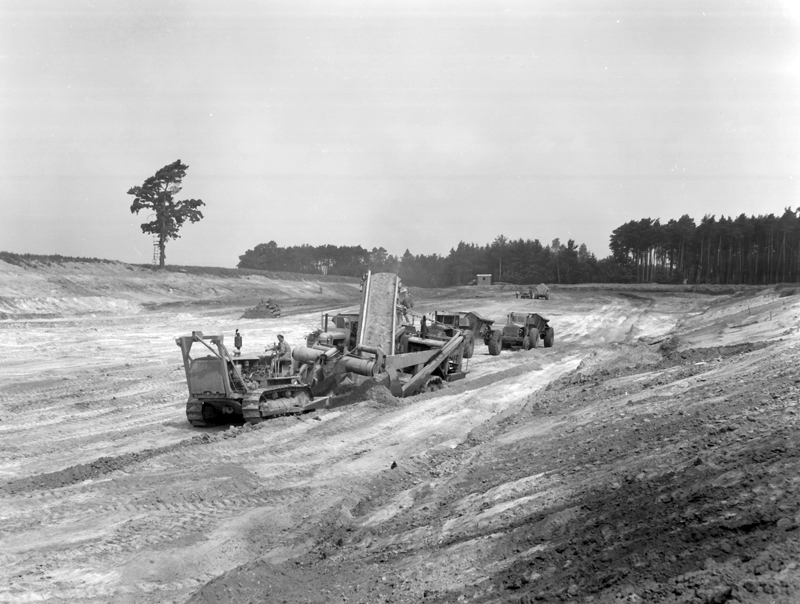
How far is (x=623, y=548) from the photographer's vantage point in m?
4.54

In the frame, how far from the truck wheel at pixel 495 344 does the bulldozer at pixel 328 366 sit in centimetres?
519

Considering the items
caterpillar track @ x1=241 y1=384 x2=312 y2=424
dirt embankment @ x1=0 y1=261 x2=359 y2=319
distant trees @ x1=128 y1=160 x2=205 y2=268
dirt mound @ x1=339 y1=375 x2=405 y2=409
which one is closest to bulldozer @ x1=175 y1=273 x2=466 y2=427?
caterpillar track @ x1=241 y1=384 x2=312 y2=424

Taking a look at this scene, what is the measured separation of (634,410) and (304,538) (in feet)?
16.8

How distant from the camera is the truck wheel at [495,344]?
22.1 meters

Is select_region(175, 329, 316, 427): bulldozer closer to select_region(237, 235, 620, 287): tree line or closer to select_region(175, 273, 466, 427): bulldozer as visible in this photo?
select_region(175, 273, 466, 427): bulldozer

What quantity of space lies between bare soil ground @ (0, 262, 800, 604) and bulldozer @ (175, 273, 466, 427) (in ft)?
1.44

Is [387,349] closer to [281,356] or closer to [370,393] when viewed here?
[370,393]

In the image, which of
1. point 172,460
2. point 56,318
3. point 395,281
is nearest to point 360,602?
Result: point 172,460

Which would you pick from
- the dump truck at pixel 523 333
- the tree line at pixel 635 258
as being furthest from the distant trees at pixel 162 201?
the dump truck at pixel 523 333

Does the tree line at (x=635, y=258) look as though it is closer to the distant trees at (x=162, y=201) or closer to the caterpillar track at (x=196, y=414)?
the distant trees at (x=162, y=201)

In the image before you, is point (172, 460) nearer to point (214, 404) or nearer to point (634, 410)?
point (214, 404)

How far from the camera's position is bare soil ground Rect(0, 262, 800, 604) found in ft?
14.7

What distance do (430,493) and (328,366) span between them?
5.92m

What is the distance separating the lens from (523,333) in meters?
24.0
